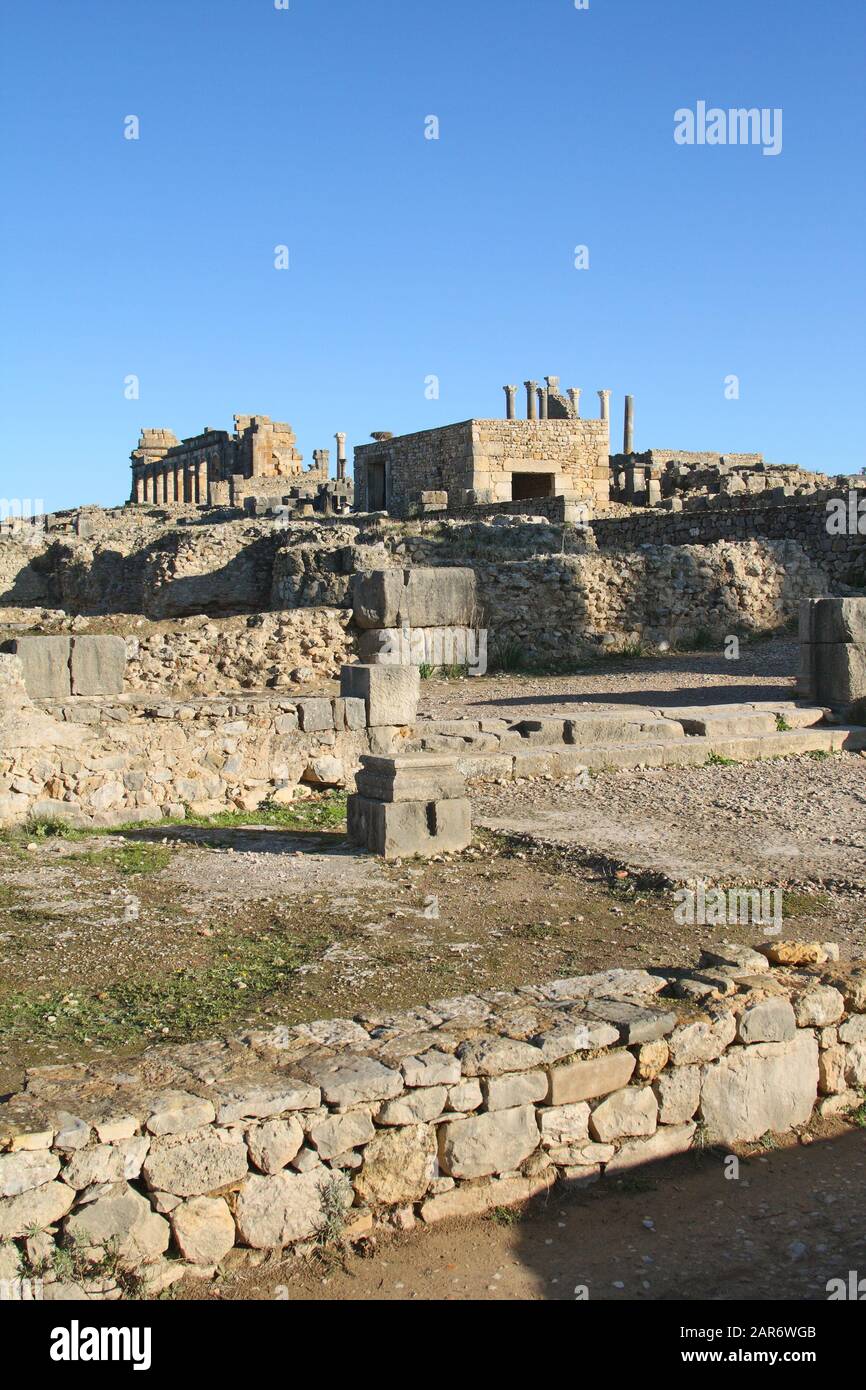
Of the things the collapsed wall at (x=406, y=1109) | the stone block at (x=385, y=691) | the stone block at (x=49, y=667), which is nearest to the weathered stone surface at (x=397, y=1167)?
the collapsed wall at (x=406, y=1109)

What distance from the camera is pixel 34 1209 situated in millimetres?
3396

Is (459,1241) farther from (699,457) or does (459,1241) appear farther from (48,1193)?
(699,457)

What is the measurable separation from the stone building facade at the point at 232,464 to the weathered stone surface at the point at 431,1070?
37862 millimetres

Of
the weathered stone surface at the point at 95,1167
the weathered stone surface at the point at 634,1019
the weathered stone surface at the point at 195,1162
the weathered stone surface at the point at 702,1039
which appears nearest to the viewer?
the weathered stone surface at the point at 95,1167

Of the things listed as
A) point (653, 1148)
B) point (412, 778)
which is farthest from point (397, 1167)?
point (412, 778)

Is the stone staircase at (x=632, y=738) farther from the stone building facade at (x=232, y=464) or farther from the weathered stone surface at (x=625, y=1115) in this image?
the stone building facade at (x=232, y=464)

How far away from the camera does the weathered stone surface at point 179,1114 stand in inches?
142

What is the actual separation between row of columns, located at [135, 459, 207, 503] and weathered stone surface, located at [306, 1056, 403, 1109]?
42.2 meters

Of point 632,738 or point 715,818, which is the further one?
point 632,738

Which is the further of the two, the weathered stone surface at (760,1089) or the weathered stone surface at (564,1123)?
the weathered stone surface at (760,1089)

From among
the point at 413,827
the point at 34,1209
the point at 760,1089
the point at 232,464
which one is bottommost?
the point at 760,1089

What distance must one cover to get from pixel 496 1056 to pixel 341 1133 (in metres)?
0.62

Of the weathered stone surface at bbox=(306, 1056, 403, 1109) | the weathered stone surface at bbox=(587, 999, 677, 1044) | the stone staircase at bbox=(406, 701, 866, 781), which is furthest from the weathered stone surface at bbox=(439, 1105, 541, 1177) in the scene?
the stone staircase at bbox=(406, 701, 866, 781)

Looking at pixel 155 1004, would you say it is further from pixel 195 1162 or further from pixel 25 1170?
pixel 25 1170
